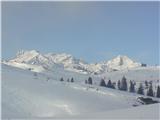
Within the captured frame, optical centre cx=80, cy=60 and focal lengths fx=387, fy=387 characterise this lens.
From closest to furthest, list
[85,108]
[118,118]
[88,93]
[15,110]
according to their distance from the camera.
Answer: [118,118] → [15,110] → [85,108] → [88,93]

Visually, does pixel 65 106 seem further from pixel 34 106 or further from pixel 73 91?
pixel 73 91

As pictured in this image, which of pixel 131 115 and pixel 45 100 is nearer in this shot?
pixel 131 115

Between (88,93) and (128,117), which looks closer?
(128,117)

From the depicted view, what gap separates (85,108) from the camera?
39438 millimetres

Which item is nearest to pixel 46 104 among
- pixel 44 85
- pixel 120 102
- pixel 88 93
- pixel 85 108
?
pixel 85 108

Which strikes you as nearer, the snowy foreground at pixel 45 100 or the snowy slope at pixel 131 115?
the snowy slope at pixel 131 115

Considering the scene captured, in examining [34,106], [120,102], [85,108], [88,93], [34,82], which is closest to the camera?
[34,106]

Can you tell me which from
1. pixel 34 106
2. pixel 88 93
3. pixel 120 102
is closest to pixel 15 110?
pixel 34 106

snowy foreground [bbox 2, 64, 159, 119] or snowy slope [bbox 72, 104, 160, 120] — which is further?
snowy foreground [bbox 2, 64, 159, 119]

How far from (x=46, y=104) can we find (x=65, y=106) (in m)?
2.37

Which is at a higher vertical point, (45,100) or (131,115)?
(131,115)

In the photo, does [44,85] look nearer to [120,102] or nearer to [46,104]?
[46,104]

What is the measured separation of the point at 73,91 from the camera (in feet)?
149

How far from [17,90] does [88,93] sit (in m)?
13.0
